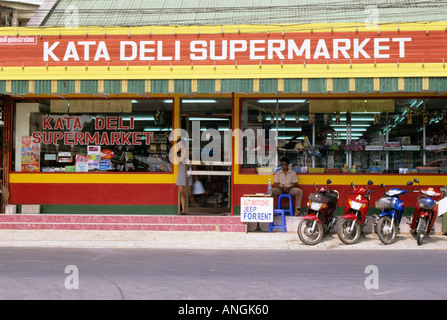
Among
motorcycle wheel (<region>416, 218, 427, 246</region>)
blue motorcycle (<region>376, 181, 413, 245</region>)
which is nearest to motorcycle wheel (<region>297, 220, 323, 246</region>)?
blue motorcycle (<region>376, 181, 413, 245</region>)

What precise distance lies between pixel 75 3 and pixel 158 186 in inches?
275

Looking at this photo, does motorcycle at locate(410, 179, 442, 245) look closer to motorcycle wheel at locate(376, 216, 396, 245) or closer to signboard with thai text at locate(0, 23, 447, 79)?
motorcycle wheel at locate(376, 216, 396, 245)

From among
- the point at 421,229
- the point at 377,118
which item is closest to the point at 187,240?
the point at 421,229

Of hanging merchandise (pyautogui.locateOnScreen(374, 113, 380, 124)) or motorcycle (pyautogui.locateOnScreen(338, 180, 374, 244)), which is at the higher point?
hanging merchandise (pyautogui.locateOnScreen(374, 113, 380, 124))

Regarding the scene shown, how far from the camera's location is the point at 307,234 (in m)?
10.3

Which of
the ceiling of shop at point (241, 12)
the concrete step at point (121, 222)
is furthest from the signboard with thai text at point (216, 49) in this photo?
the concrete step at point (121, 222)

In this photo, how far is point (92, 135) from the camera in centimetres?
1334

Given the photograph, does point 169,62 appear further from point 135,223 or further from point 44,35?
point 135,223

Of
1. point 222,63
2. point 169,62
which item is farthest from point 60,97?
point 222,63

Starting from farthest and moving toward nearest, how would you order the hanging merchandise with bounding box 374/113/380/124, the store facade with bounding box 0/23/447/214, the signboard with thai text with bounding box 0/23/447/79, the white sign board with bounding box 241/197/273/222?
the hanging merchandise with bounding box 374/113/380/124, the white sign board with bounding box 241/197/273/222, the store facade with bounding box 0/23/447/214, the signboard with thai text with bounding box 0/23/447/79

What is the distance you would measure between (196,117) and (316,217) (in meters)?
4.56

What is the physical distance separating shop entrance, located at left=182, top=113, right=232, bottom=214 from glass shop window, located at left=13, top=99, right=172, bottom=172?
0.66 metres

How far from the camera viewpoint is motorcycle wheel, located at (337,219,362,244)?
1039cm

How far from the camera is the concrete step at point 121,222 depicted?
11758 millimetres
